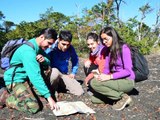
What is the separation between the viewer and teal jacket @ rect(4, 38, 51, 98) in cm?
326

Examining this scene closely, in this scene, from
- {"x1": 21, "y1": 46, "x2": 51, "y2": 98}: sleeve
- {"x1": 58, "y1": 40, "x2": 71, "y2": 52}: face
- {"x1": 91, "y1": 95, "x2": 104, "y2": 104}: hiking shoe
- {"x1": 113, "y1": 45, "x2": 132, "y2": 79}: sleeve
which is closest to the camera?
{"x1": 21, "y1": 46, "x2": 51, "y2": 98}: sleeve

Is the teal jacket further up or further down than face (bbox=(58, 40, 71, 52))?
further down

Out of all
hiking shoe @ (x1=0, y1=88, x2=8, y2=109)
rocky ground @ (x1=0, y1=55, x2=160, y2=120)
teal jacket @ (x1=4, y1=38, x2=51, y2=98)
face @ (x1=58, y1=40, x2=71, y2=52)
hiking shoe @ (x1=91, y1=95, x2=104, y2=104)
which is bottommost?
rocky ground @ (x1=0, y1=55, x2=160, y2=120)

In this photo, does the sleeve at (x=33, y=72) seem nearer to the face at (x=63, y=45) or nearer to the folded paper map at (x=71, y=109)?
the folded paper map at (x=71, y=109)

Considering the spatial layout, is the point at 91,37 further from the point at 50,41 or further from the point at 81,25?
the point at 81,25

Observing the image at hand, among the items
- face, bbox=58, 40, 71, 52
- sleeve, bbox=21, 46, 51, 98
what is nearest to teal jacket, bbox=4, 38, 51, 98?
sleeve, bbox=21, 46, 51, 98

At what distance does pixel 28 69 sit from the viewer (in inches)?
129

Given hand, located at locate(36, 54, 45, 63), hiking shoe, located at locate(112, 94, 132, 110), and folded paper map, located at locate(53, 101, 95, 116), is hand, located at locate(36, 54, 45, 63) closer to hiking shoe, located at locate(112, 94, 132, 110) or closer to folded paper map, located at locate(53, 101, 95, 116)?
folded paper map, located at locate(53, 101, 95, 116)

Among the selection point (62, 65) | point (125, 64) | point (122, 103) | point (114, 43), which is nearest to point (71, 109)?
point (122, 103)

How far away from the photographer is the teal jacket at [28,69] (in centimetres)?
326

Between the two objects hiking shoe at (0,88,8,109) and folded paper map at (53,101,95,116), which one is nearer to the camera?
→ folded paper map at (53,101,95,116)

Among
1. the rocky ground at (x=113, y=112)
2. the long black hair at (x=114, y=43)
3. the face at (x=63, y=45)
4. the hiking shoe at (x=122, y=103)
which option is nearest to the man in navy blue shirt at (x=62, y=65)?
the face at (x=63, y=45)

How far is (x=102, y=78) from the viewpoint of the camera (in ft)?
11.8

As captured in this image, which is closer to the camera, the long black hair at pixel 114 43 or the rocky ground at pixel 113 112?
the rocky ground at pixel 113 112
